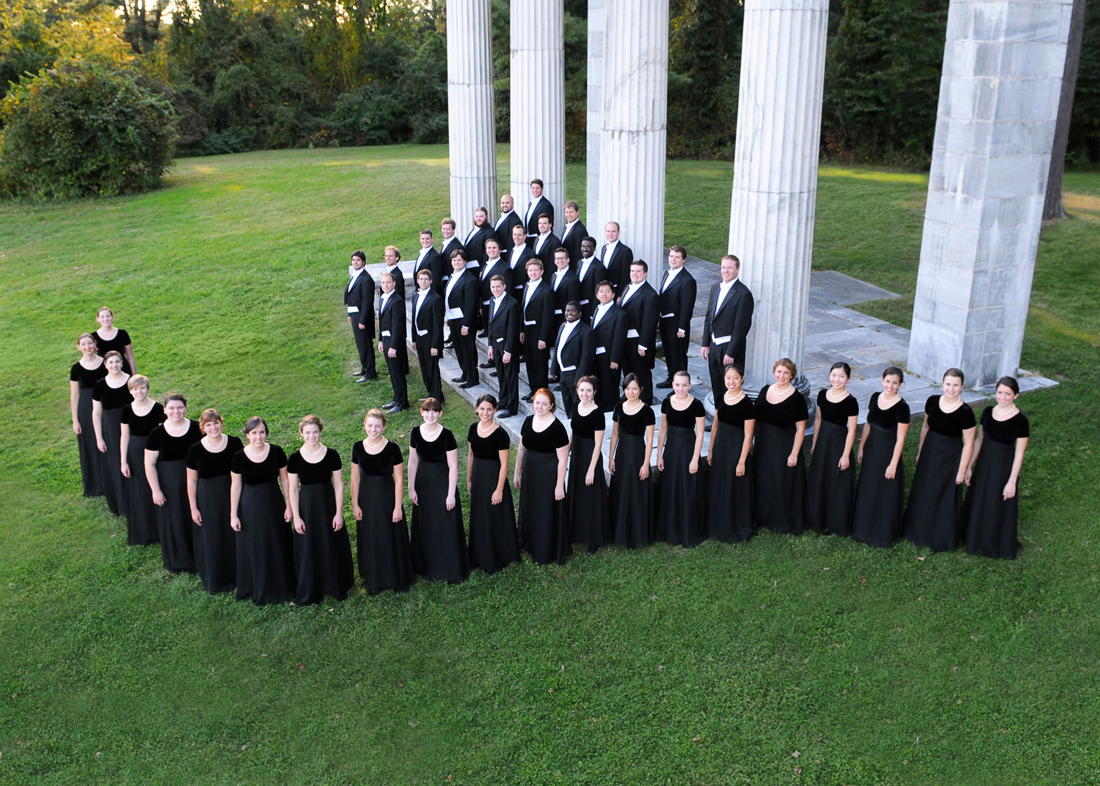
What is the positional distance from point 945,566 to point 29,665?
660cm

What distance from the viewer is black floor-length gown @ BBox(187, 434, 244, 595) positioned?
659cm

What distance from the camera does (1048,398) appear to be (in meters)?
10.1

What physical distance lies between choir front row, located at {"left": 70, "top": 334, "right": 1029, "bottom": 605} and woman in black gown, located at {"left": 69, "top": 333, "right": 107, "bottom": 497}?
620 millimetres

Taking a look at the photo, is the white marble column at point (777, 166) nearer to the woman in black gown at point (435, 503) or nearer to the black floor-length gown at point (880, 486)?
the black floor-length gown at point (880, 486)

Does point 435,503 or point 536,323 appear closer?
point 435,503

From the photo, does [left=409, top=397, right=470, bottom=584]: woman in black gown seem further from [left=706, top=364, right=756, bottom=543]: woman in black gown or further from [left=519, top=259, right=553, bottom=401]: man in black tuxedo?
[left=519, top=259, right=553, bottom=401]: man in black tuxedo

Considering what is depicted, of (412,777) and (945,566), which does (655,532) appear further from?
(412,777)

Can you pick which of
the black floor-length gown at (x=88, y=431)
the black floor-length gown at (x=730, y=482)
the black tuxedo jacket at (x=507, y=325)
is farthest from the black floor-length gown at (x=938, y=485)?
the black floor-length gown at (x=88, y=431)

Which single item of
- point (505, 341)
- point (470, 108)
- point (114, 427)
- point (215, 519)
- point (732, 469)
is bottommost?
point (215, 519)

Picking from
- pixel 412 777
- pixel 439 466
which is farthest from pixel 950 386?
pixel 412 777

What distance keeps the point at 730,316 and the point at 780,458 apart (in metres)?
1.77

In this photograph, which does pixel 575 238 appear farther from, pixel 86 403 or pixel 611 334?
pixel 86 403

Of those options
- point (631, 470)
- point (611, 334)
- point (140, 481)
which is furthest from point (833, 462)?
point (140, 481)

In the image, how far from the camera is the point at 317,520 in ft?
21.7
